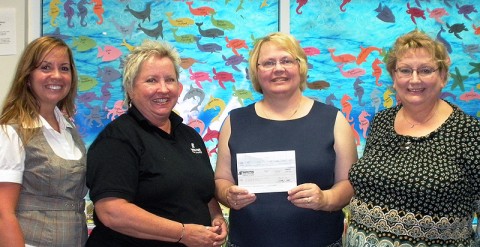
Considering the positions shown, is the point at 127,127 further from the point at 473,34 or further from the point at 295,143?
the point at 473,34

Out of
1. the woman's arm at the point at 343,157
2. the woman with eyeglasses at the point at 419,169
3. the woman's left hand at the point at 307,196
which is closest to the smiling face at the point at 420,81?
the woman with eyeglasses at the point at 419,169

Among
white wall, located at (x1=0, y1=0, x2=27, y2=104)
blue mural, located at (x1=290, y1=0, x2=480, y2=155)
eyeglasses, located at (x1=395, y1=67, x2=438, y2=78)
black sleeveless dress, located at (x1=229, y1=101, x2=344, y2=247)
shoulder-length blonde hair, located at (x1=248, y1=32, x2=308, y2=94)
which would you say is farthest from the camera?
blue mural, located at (x1=290, y1=0, x2=480, y2=155)

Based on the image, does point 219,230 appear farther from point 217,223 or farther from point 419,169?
point 419,169

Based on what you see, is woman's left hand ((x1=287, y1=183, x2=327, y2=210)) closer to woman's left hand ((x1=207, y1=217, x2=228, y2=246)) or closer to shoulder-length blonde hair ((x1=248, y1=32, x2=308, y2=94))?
woman's left hand ((x1=207, y1=217, x2=228, y2=246))

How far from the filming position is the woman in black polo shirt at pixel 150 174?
1.87 meters

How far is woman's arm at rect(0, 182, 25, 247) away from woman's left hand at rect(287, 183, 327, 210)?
3.67 ft

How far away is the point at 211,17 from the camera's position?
320 cm

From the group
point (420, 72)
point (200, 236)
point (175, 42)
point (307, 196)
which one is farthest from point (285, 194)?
point (175, 42)

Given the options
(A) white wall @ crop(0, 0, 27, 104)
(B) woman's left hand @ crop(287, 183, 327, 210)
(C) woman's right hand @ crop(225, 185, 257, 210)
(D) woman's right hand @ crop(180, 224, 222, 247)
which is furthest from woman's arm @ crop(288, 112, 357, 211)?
(A) white wall @ crop(0, 0, 27, 104)

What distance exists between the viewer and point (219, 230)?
2170mm

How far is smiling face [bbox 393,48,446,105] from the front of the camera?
2.05m

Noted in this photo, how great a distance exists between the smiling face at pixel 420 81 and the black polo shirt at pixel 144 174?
3.19 feet

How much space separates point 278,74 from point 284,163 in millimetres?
436

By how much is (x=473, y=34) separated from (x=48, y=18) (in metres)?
2.89
